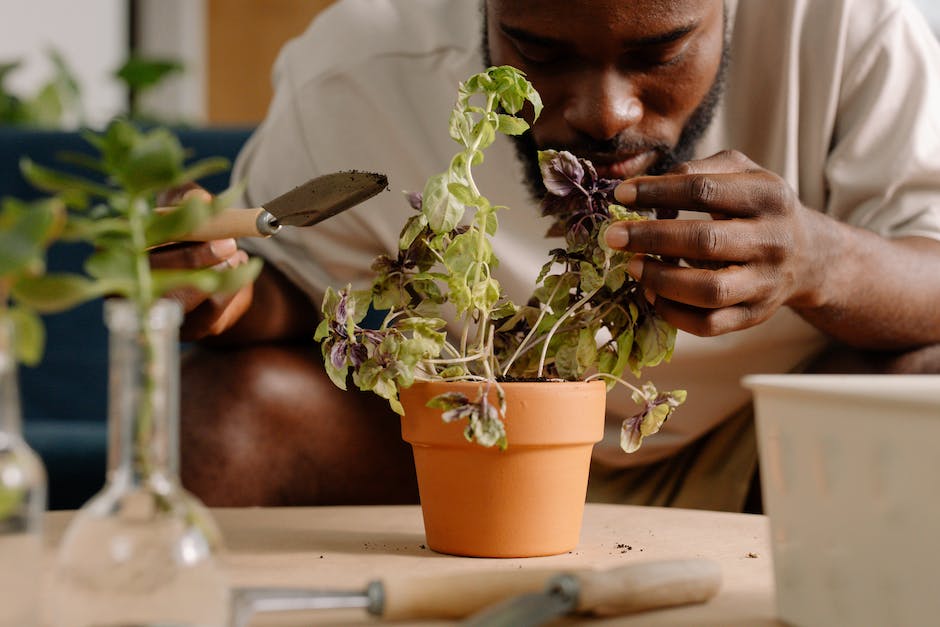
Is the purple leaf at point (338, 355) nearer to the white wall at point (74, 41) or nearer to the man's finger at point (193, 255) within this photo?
the man's finger at point (193, 255)

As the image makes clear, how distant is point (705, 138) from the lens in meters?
1.29

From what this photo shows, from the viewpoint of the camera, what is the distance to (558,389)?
2.17ft

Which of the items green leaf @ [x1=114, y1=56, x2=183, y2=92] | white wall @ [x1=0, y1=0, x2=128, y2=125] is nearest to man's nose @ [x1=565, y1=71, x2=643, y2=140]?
green leaf @ [x1=114, y1=56, x2=183, y2=92]

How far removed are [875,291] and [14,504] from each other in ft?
2.80

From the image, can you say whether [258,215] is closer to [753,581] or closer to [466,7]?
[753,581]

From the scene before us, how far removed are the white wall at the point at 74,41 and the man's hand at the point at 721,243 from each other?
251cm

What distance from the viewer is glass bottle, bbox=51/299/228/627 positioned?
0.42 m

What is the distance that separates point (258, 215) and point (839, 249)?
0.53m

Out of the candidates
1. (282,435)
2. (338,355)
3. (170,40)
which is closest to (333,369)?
(338,355)

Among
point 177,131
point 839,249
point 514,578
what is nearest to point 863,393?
point 514,578

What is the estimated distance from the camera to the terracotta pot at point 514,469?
66cm

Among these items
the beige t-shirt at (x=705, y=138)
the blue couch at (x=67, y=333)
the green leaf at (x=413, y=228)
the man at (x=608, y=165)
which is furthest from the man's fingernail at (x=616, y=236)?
the blue couch at (x=67, y=333)

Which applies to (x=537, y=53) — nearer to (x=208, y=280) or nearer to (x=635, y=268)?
(x=635, y=268)

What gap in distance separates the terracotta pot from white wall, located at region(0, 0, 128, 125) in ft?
8.54
